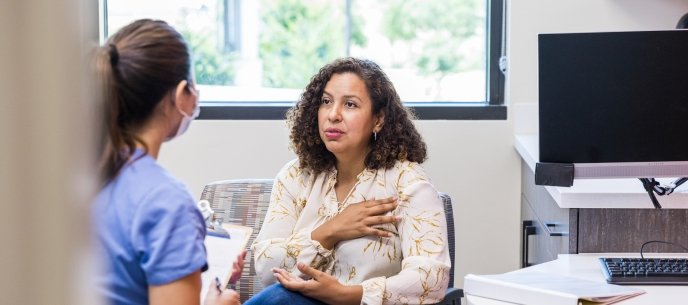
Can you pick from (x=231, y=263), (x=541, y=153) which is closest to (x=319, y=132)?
(x=541, y=153)

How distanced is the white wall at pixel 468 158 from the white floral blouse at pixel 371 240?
100 centimetres

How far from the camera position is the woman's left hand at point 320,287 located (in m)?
1.88

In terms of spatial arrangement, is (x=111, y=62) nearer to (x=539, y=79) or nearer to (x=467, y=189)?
(x=539, y=79)

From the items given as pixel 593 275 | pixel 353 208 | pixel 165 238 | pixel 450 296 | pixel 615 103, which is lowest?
pixel 450 296

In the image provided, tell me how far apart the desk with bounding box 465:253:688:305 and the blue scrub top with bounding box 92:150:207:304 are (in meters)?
0.76

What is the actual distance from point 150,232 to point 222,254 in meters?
0.45

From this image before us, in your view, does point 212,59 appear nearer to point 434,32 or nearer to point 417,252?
point 434,32

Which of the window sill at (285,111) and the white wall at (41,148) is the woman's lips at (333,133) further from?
the white wall at (41,148)

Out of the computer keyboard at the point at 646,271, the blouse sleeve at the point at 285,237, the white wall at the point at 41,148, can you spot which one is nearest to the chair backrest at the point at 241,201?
the blouse sleeve at the point at 285,237

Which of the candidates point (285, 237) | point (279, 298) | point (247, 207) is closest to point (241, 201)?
point (247, 207)

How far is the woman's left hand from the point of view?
1881 mm

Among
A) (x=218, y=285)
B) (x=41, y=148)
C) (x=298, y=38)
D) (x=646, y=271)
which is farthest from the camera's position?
(x=298, y=38)

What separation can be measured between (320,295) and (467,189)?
135 centimetres

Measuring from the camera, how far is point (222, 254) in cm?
149
